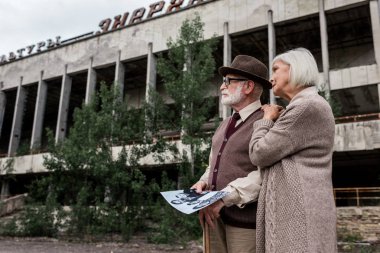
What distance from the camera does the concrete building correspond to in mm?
18547

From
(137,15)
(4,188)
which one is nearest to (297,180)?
(137,15)

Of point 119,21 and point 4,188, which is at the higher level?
point 119,21

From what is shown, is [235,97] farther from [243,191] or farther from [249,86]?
[243,191]

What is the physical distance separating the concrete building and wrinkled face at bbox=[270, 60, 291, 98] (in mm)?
12600

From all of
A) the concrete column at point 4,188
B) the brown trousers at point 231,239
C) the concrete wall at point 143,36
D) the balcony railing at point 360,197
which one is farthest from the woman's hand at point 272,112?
the concrete column at point 4,188

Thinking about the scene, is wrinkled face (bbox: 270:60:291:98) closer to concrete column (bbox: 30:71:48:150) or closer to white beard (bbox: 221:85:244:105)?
white beard (bbox: 221:85:244:105)

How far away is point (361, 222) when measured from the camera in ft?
42.4

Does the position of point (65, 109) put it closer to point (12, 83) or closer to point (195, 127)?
point (12, 83)

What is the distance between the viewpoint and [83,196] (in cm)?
1269

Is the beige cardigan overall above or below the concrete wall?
below

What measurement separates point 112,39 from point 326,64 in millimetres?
15453

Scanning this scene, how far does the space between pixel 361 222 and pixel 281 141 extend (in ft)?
42.7

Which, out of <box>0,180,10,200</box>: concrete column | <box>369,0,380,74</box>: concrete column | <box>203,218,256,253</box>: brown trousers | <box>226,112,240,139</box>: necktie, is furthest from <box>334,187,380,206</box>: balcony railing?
<box>0,180,10,200</box>: concrete column

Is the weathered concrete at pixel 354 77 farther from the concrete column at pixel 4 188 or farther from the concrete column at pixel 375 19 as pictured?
the concrete column at pixel 4 188
